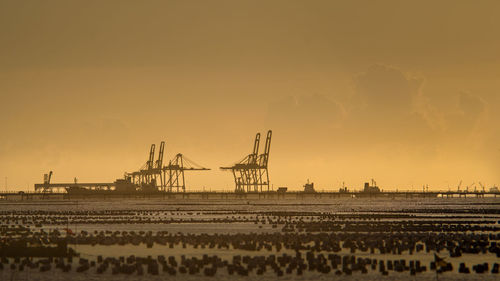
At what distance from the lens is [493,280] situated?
46.9m

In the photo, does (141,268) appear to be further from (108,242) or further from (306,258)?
(108,242)

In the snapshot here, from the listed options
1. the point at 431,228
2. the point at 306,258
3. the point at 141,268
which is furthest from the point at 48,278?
the point at 431,228

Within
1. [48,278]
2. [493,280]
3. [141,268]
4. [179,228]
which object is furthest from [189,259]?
[179,228]

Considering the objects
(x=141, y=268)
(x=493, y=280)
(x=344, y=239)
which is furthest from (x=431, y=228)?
(x=141, y=268)

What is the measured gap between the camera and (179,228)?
87.6 m

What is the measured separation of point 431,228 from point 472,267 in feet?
115

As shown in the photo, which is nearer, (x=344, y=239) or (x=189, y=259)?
(x=189, y=259)

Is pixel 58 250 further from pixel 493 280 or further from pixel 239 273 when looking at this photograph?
pixel 493 280

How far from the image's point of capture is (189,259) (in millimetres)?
53188

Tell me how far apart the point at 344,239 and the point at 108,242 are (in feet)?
65.3

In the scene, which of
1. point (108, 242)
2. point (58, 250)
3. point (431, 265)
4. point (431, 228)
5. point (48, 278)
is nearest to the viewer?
point (48, 278)

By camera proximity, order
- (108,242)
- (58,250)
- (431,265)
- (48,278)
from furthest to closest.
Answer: (108,242) → (58,250) → (431,265) → (48,278)

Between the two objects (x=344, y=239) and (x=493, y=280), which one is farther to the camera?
(x=344, y=239)

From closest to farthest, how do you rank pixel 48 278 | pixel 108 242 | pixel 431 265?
1. pixel 48 278
2. pixel 431 265
3. pixel 108 242
